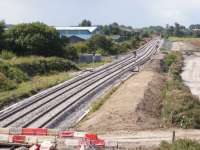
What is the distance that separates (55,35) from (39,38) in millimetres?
4501

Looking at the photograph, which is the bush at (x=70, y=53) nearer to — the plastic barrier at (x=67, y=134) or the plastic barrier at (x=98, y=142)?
the plastic barrier at (x=67, y=134)

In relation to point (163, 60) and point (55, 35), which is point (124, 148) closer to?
point (55, 35)

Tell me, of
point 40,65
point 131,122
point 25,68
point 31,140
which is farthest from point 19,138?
point 40,65

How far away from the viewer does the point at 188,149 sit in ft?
74.0

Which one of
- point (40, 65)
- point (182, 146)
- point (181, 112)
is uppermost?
point (182, 146)

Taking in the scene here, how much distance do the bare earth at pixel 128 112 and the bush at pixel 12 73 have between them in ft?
35.3

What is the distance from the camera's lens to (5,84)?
158 ft

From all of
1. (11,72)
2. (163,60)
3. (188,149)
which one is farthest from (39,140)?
(163,60)

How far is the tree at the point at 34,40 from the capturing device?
73188mm

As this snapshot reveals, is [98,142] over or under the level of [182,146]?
under

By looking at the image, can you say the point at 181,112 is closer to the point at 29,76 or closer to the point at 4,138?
the point at 4,138

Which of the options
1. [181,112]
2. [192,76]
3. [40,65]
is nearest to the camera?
[181,112]

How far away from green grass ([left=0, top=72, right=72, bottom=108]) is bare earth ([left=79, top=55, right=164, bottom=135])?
23.9 feet

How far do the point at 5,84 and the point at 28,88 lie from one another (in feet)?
7.85
